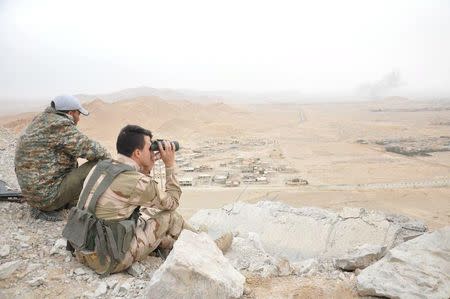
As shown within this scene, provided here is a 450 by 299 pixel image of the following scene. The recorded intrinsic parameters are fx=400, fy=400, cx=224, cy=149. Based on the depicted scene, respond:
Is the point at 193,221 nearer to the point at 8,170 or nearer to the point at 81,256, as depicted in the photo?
the point at 8,170

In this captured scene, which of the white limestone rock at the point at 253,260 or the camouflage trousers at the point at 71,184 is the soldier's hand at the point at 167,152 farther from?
the white limestone rock at the point at 253,260

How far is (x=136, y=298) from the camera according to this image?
309cm

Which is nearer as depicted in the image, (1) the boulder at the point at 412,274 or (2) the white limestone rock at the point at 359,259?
(1) the boulder at the point at 412,274

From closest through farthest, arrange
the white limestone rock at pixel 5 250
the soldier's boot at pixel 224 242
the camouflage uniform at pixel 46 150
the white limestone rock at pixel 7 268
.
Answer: the white limestone rock at pixel 7 268 < the white limestone rock at pixel 5 250 < the camouflage uniform at pixel 46 150 < the soldier's boot at pixel 224 242

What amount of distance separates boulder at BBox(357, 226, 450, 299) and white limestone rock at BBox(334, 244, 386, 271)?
56 cm

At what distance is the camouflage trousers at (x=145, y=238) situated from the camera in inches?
132

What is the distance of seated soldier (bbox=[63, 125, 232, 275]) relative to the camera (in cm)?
312

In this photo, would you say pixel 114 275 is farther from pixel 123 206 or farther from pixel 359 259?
pixel 359 259

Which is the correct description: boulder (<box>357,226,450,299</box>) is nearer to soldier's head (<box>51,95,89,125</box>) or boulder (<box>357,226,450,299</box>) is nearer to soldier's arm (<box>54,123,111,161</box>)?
soldier's arm (<box>54,123,111,161</box>)

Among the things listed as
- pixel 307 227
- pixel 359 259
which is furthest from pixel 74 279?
pixel 307 227

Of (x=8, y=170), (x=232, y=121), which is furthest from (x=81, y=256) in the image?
(x=232, y=121)

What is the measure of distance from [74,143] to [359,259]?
3.19m

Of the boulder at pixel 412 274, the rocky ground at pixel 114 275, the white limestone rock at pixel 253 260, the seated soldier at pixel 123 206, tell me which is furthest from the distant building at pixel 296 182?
the seated soldier at pixel 123 206

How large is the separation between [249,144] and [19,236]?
64.4 ft
